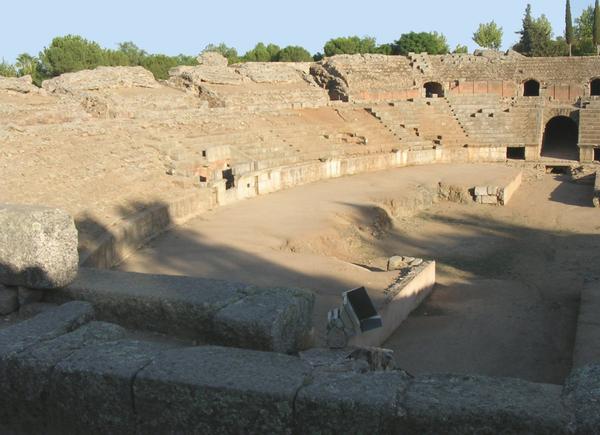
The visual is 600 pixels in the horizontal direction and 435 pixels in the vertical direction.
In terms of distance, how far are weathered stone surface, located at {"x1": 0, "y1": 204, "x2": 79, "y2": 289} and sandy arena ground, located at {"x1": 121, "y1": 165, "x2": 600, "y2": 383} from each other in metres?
3.63

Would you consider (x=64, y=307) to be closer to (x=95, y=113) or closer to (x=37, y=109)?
(x=37, y=109)

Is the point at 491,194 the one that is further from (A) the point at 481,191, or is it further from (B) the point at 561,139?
(B) the point at 561,139

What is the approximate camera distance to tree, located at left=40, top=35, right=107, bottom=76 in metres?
32.9

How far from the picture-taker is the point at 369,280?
9.57m

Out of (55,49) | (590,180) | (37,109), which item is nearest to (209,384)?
(37,109)

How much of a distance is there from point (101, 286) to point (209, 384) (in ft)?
6.88

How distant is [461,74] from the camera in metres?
32.7

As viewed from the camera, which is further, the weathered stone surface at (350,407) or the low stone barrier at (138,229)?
the low stone barrier at (138,229)

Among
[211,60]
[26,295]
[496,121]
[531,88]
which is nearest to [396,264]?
[26,295]

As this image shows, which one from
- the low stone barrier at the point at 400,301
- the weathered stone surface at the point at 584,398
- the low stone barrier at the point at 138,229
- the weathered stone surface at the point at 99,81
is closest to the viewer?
the weathered stone surface at the point at 584,398

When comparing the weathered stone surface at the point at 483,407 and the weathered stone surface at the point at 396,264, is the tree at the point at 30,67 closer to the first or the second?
the weathered stone surface at the point at 396,264

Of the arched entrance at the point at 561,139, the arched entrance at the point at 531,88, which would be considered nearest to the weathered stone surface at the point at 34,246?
the arched entrance at the point at 561,139

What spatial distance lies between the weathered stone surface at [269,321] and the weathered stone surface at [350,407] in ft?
3.01

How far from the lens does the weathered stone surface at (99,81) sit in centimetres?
2050
